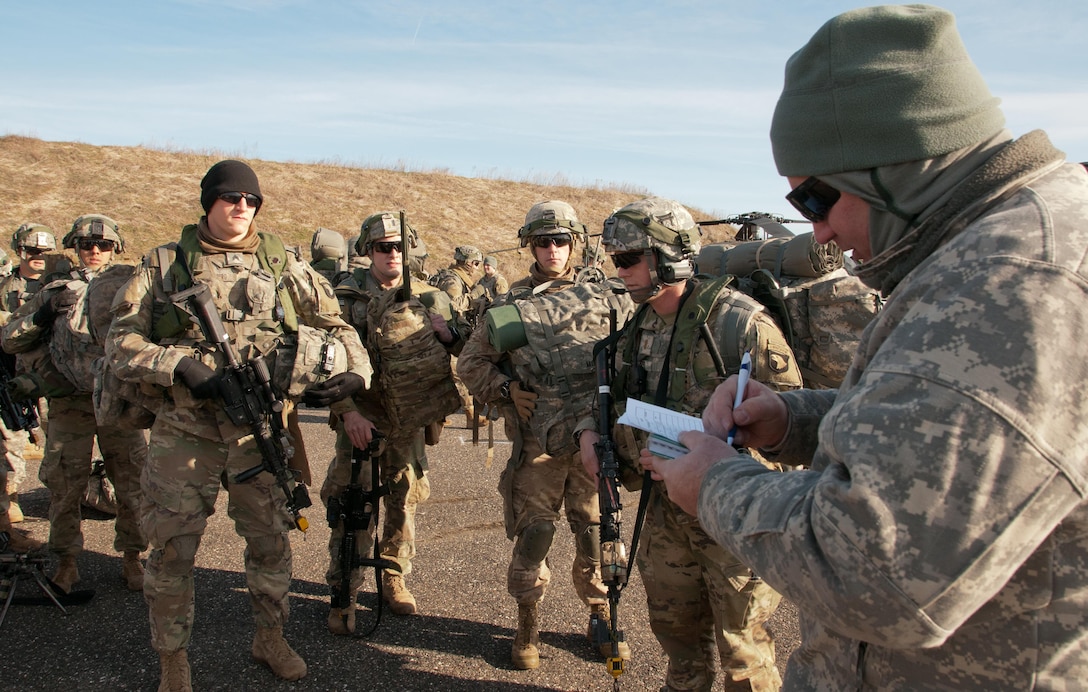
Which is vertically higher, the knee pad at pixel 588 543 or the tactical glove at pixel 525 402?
the tactical glove at pixel 525 402

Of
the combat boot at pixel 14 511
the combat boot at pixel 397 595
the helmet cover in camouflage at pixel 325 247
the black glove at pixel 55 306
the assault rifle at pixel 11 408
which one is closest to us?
the combat boot at pixel 397 595

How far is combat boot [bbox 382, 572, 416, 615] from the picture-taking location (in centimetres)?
489

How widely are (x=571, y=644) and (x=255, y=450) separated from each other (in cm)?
213

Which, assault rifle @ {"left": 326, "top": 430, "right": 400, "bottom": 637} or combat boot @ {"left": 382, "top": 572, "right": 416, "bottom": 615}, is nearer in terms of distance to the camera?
assault rifle @ {"left": 326, "top": 430, "right": 400, "bottom": 637}

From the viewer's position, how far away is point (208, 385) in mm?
3693

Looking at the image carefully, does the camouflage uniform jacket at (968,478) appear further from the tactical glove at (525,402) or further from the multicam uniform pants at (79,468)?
the multicam uniform pants at (79,468)

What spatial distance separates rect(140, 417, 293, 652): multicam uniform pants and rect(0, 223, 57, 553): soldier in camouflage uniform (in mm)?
2937

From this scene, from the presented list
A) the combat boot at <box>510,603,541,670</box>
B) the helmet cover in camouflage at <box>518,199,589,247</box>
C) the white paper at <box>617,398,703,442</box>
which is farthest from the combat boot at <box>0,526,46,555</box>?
the white paper at <box>617,398,703,442</box>

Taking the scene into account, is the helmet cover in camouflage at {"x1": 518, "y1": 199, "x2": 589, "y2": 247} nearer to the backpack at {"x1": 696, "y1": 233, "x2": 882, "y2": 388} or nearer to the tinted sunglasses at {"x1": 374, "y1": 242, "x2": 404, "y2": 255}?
the tinted sunglasses at {"x1": 374, "y1": 242, "x2": 404, "y2": 255}

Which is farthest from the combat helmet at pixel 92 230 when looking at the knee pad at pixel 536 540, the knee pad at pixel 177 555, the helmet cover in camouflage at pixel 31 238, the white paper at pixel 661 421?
the white paper at pixel 661 421

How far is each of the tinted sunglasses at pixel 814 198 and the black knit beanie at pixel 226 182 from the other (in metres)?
3.11

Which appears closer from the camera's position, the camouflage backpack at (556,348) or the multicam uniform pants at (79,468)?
the camouflage backpack at (556,348)

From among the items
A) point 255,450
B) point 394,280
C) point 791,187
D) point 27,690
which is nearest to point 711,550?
point 791,187

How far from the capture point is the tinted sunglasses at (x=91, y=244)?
606cm
